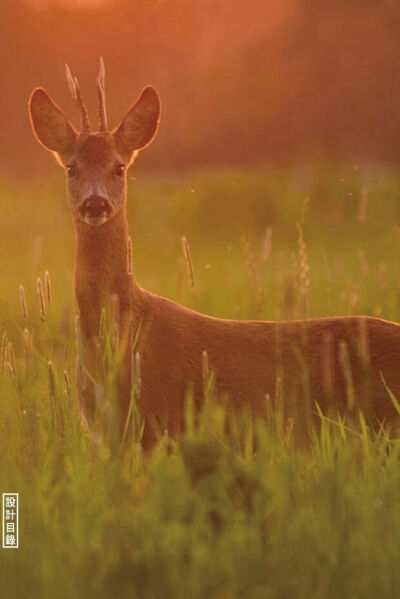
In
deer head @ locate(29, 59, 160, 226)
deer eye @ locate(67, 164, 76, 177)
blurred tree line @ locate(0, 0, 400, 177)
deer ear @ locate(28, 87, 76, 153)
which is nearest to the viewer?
deer head @ locate(29, 59, 160, 226)

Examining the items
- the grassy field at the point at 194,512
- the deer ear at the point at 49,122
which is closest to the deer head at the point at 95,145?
the deer ear at the point at 49,122

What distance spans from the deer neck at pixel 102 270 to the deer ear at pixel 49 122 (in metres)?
0.55

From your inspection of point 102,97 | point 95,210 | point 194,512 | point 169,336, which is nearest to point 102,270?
point 95,210

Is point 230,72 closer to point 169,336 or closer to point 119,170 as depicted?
point 119,170

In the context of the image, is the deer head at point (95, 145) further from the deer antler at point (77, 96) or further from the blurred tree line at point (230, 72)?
the blurred tree line at point (230, 72)

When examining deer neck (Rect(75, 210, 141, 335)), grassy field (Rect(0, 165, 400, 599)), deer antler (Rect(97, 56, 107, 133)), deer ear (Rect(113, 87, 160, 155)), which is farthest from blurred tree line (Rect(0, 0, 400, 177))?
grassy field (Rect(0, 165, 400, 599))

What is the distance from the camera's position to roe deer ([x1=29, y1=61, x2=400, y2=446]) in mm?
4879

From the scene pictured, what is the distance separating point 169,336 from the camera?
5.05 meters

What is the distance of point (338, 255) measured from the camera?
37.8ft

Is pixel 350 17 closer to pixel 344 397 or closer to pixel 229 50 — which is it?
pixel 229 50

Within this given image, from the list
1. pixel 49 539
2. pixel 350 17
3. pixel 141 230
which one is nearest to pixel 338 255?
pixel 141 230

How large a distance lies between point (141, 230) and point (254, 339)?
27.3 feet

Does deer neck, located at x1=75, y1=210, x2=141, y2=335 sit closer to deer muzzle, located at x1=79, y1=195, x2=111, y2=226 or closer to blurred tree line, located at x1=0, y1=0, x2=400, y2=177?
deer muzzle, located at x1=79, y1=195, x2=111, y2=226

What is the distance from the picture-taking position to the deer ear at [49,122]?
530cm
